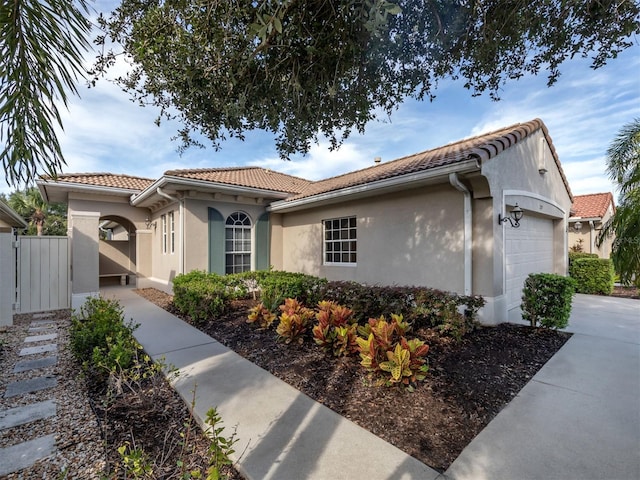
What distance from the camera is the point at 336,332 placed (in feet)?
15.7

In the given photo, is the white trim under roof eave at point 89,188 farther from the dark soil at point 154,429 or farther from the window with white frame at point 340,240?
the dark soil at point 154,429

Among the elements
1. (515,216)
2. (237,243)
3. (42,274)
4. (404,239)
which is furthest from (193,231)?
(515,216)

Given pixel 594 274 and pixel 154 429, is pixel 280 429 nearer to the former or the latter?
pixel 154 429

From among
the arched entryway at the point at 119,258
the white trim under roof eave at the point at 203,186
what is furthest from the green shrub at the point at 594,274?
the arched entryway at the point at 119,258

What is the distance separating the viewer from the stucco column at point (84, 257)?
8414 mm

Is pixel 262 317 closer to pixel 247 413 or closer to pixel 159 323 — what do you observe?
pixel 159 323

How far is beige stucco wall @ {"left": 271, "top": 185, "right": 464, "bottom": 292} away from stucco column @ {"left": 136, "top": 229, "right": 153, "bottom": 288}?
726 centimetres

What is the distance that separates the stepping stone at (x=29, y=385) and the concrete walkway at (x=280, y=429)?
1.24 m

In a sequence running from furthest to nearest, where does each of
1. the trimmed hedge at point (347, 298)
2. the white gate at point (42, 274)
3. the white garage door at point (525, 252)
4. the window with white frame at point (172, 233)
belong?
the window with white frame at point (172, 233)
the white gate at point (42, 274)
the white garage door at point (525, 252)
the trimmed hedge at point (347, 298)

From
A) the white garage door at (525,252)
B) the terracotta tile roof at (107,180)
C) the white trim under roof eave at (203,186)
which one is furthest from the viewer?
the terracotta tile roof at (107,180)

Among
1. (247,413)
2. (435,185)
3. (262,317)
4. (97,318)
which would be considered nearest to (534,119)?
(435,185)

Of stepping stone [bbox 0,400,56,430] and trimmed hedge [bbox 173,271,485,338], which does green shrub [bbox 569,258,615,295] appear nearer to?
trimmed hedge [bbox 173,271,485,338]

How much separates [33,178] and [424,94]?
5.18 meters

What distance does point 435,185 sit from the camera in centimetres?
723
